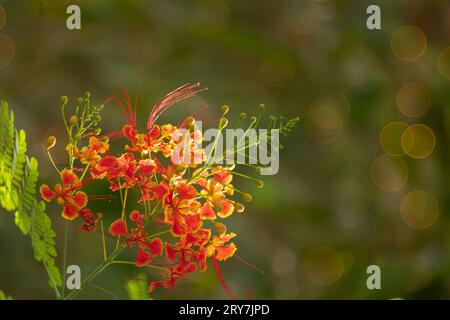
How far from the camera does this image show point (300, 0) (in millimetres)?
891

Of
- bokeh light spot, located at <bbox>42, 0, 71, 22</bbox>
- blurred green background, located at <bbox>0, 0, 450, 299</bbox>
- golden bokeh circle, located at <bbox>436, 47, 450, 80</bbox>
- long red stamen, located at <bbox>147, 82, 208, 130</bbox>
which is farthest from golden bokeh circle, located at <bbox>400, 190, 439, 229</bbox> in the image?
long red stamen, located at <bbox>147, 82, 208, 130</bbox>

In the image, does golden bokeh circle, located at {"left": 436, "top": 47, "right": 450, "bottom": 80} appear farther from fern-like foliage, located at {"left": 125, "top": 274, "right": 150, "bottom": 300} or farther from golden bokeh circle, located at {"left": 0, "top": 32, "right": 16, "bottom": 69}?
fern-like foliage, located at {"left": 125, "top": 274, "right": 150, "bottom": 300}

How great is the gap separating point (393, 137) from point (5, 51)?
0.45 metres

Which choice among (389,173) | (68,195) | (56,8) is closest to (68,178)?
(68,195)

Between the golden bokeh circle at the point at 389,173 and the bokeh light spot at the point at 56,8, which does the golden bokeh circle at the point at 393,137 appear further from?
the bokeh light spot at the point at 56,8

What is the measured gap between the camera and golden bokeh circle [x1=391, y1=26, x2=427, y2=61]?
2.84ft

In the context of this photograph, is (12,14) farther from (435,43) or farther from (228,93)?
(435,43)

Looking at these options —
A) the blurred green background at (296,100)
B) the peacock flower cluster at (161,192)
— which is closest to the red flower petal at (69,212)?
the peacock flower cluster at (161,192)

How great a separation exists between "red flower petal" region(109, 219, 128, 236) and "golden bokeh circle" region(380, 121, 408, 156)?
66 cm

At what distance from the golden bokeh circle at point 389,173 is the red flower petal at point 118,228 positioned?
664mm

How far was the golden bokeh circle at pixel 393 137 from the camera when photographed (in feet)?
2.68

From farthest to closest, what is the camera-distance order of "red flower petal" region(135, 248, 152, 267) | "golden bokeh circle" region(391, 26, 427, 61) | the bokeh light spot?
"golden bokeh circle" region(391, 26, 427, 61) < the bokeh light spot < "red flower petal" region(135, 248, 152, 267)

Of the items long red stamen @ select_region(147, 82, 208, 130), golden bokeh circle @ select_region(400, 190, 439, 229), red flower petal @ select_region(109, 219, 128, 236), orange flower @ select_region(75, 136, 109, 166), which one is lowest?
golden bokeh circle @ select_region(400, 190, 439, 229)
